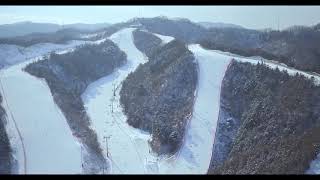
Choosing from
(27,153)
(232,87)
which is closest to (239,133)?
(232,87)

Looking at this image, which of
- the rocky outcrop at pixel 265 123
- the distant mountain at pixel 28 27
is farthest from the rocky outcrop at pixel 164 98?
the distant mountain at pixel 28 27

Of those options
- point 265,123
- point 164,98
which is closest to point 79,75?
point 164,98

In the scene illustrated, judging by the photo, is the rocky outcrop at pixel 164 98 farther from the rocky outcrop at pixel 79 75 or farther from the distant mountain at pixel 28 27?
the distant mountain at pixel 28 27

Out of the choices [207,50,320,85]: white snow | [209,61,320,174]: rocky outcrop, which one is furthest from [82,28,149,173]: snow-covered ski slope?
[207,50,320,85]: white snow

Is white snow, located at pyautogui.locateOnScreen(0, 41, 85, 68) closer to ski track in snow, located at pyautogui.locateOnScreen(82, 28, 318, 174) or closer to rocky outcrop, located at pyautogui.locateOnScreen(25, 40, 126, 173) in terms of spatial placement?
rocky outcrop, located at pyautogui.locateOnScreen(25, 40, 126, 173)
